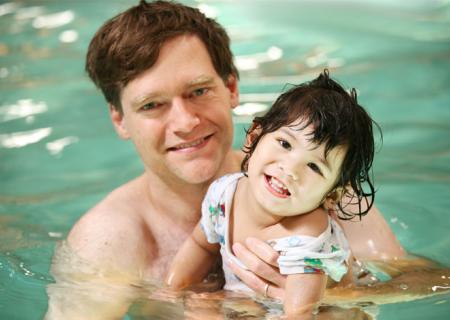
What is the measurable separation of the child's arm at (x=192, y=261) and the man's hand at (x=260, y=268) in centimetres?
24

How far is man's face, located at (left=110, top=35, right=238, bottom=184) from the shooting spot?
129 inches

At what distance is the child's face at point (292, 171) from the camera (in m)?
2.68

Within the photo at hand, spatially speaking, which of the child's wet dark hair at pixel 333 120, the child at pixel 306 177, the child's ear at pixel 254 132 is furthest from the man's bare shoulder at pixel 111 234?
the child's wet dark hair at pixel 333 120

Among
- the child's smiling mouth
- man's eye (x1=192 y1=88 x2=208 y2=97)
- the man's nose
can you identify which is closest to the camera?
the child's smiling mouth

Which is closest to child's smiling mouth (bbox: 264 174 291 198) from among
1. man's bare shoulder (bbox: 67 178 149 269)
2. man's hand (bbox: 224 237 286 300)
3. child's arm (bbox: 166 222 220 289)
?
man's hand (bbox: 224 237 286 300)

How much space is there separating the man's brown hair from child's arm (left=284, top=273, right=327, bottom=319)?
107 centimetres

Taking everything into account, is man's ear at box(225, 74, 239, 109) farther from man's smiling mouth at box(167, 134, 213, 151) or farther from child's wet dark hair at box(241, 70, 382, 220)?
child's wet dark hair at box(241, 70, 382, 220)

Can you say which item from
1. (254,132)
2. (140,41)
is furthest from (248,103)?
(254,132)

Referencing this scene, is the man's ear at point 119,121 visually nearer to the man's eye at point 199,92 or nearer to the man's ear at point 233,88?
the man's eye at point 199,92

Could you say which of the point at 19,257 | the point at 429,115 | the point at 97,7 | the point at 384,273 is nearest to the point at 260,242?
the point at 384,273

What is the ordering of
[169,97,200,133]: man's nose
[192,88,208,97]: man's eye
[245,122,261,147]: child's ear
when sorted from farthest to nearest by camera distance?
1. [192,88,208,97]: man's eye
2. [169,97,200,133]: man's nose
3. [245,122,261,147]: child's ear

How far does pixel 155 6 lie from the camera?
3521mm

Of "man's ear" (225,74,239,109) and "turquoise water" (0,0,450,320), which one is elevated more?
"man's ear" (225,74,239,109)

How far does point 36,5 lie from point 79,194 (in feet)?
15.1
